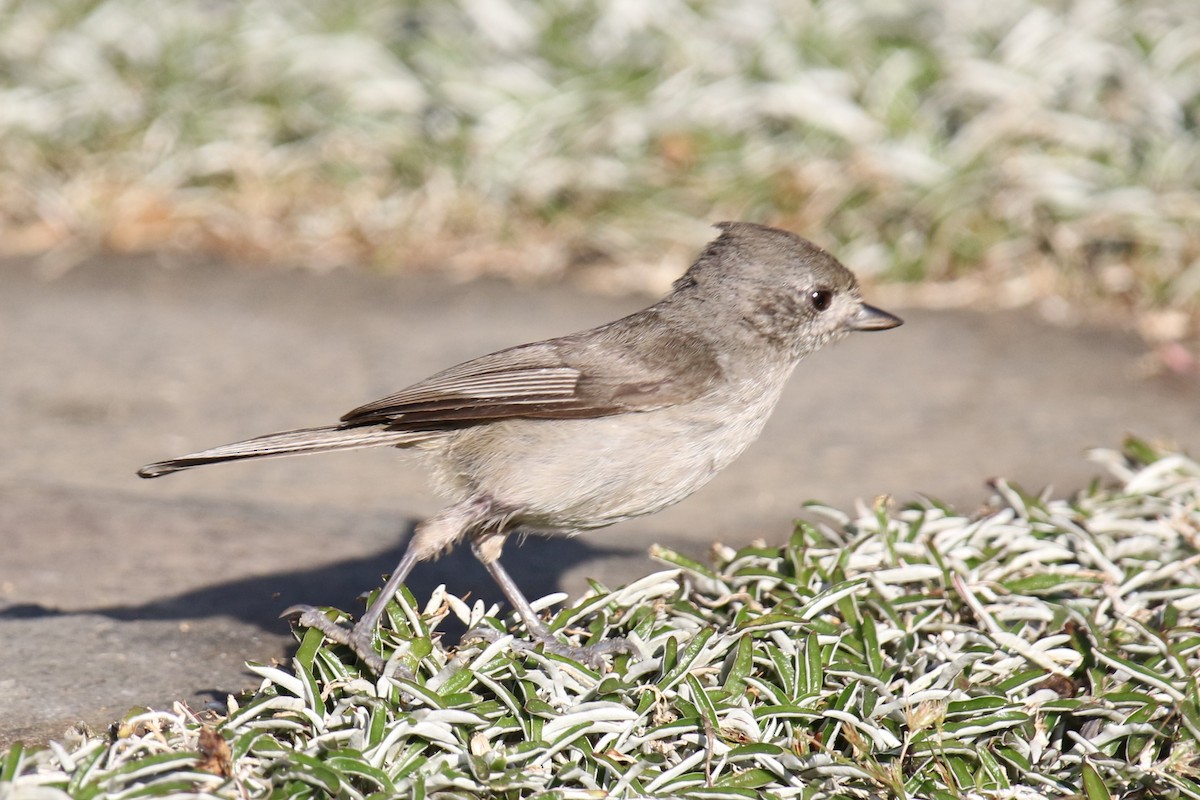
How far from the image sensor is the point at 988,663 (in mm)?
3520

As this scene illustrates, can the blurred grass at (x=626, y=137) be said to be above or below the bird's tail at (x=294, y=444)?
above

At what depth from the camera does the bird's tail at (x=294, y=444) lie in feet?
12.1

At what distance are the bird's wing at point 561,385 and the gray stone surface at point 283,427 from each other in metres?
0.70

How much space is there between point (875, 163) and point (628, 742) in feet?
15.9

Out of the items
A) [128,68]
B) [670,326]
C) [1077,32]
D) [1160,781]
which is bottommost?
[1160,781]

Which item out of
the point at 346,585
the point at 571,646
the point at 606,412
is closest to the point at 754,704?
the point at 571,646

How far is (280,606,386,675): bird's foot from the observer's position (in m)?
3.19

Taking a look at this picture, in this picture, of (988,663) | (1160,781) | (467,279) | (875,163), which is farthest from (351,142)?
(1160,781)

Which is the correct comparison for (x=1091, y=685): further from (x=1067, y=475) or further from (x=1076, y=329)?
(x=1076, y=329)

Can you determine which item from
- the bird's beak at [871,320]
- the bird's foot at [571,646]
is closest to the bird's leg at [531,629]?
the bird's foot at [571,646]

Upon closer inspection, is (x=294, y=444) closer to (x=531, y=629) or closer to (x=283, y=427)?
(x=531, y=629)

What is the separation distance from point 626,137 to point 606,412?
4.17 meters

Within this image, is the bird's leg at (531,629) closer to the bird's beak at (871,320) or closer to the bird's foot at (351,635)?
the bird's foot at (351,635)

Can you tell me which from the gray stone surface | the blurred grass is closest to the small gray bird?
the gray stone surface
